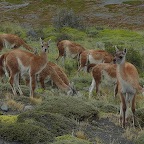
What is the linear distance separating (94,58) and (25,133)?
12.8 metres

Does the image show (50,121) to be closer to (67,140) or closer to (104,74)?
(67,140)

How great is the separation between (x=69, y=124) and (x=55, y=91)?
5.31 meters

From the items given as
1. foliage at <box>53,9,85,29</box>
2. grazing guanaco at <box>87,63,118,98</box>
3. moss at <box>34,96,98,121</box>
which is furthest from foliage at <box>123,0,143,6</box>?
moss at <box>34,96,98,121</box>

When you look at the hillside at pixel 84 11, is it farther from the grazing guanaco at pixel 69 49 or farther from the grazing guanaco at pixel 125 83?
the grazing guanaco at pixel 125 83

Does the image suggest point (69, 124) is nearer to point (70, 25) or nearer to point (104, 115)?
point (104, 115)

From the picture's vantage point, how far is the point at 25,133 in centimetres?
753

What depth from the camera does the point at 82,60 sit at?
20703mm

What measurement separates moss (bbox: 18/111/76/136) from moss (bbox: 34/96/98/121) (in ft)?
2.75

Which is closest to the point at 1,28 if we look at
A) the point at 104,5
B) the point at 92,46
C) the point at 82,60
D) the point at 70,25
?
the point at 70,25

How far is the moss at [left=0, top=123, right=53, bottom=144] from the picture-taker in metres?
7.48

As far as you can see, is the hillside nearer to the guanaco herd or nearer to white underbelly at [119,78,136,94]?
the guanaco herd

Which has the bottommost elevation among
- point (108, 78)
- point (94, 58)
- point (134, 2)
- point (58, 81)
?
point (134, 2)

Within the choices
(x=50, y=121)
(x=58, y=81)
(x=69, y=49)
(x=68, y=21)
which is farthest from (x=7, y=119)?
(x=68, y=21)

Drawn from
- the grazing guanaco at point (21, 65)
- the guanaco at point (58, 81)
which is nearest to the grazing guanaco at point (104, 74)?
the guanaco at point (58, 81)
